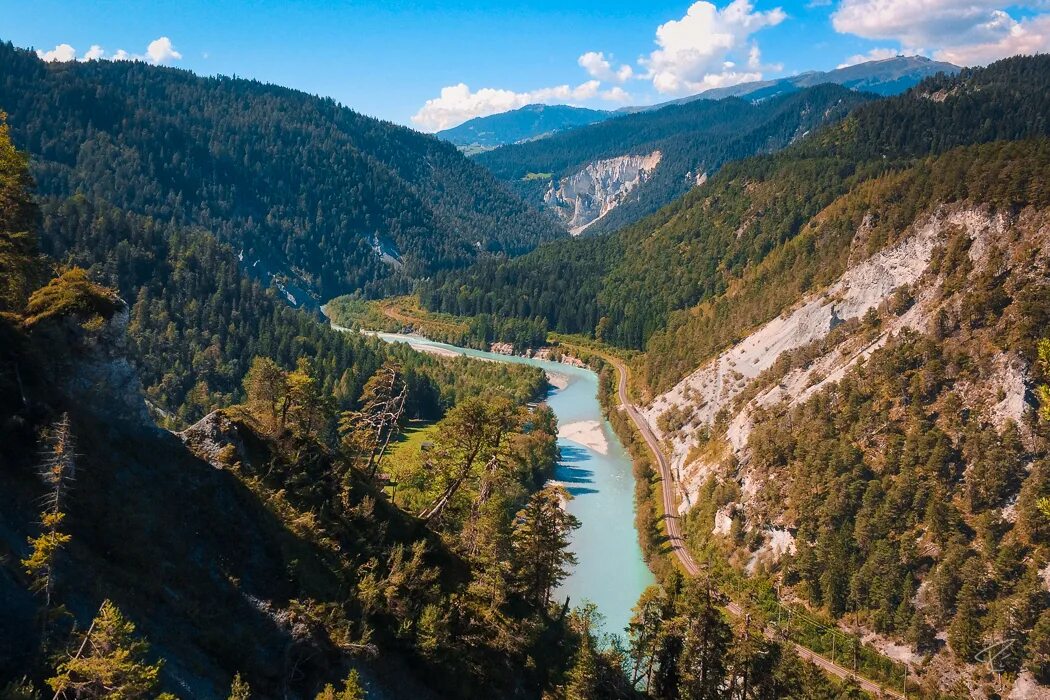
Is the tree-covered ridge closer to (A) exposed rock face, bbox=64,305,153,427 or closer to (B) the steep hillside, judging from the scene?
(B) the steep hillside

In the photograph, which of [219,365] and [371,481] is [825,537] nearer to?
[371,481]

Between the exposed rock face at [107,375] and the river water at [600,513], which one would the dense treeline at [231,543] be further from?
the river water at [600,513]

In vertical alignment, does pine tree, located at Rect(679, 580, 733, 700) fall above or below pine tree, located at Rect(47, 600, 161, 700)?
below

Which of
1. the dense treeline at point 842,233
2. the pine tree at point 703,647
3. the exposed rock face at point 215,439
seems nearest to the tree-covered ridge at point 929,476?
the dense treeline at point 842,233

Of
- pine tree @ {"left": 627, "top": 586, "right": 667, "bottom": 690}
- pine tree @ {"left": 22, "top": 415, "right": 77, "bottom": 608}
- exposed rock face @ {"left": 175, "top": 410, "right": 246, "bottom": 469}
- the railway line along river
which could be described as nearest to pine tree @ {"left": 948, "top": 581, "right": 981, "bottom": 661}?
the railway line along river

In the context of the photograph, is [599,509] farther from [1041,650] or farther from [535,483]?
[1041,650]

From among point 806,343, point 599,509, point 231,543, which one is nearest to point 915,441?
point 806,343
